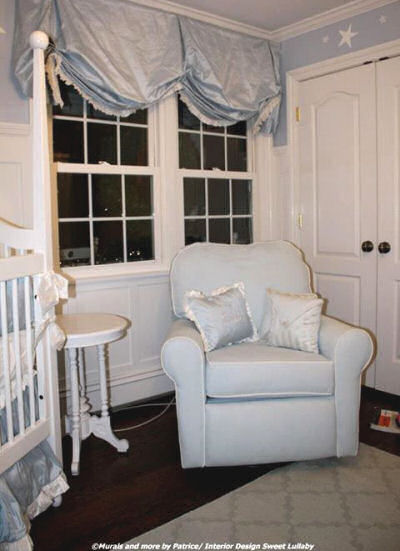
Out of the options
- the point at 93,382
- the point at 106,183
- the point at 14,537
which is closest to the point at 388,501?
the point at 14,537

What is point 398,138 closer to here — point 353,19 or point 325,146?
point 325,146

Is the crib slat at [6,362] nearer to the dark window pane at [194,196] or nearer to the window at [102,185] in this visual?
the window at [102,185]

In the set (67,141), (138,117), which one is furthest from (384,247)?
(67,141)

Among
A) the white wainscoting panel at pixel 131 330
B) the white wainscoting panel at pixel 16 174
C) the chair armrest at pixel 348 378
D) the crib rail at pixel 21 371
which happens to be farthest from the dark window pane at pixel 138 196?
the chair armrest at pixel 348 378

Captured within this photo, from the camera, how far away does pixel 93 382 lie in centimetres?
303

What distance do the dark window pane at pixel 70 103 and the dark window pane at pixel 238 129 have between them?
3.80ft

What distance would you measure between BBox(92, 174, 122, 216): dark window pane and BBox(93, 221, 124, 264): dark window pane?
0.07m

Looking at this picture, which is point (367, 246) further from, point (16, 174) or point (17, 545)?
point (17, 545)

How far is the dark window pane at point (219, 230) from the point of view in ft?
12.0

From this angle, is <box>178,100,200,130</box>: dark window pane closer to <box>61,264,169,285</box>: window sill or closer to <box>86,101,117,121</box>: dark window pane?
<box>86,101,117,121</box>: dark window pane

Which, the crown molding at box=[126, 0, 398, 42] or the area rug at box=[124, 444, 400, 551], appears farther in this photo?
the crown molding at box=[126, 0, 398, 42]

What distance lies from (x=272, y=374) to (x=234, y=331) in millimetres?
352

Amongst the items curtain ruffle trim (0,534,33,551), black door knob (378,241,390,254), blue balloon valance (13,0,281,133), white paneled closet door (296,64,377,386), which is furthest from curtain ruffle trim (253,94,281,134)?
curtain ruffle trim (0,534,33,551)

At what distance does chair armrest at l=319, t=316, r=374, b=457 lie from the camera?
2.32 meters
